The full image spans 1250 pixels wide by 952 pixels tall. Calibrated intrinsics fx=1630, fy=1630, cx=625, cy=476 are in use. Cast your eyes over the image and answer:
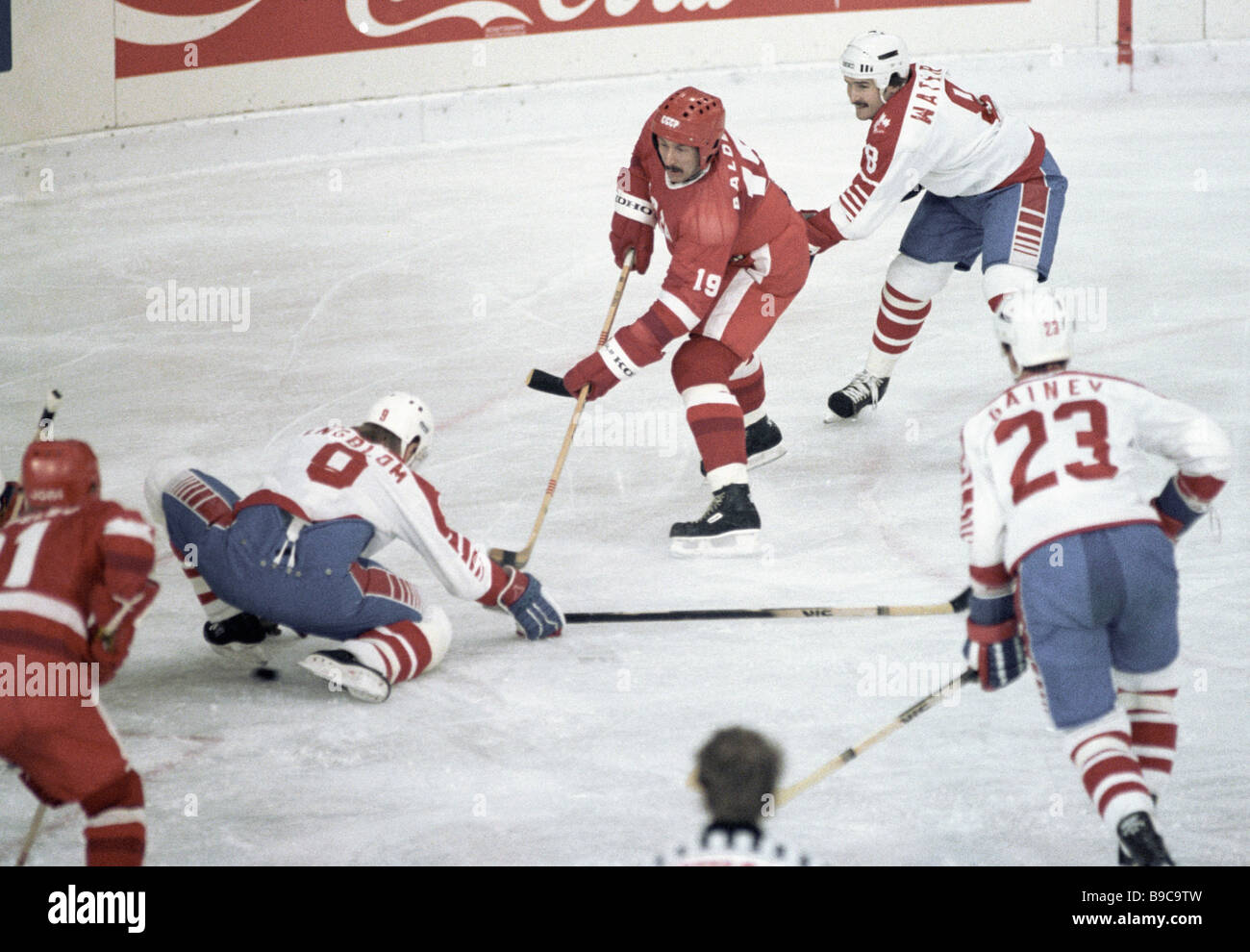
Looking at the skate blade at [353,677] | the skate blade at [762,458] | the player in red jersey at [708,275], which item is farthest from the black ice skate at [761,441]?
the skate blade at [353,677]

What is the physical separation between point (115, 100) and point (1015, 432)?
7316 millimetres

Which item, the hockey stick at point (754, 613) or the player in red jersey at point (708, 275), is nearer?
the hockey stick at point (754, 613)

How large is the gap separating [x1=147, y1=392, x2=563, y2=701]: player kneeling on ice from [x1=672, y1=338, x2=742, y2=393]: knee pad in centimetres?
111

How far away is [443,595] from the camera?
14.9ft

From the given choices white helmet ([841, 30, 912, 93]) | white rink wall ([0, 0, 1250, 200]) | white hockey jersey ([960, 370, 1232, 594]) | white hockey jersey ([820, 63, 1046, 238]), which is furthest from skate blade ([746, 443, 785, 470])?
white rink wall ([0, 0, 1250, 200])

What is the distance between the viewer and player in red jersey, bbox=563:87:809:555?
4.60 metres

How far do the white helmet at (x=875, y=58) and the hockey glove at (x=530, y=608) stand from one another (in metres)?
2.09

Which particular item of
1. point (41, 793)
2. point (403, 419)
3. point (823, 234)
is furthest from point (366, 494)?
point (823, 234)

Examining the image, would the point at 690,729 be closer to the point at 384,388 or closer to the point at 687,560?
the point at 687,560

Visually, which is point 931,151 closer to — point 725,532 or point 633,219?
point 633,219

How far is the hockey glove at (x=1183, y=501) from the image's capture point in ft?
9.91

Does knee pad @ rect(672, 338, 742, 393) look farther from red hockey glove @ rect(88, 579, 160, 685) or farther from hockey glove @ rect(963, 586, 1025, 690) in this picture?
red hockey glove @ rect(88, 579, 160, 685)

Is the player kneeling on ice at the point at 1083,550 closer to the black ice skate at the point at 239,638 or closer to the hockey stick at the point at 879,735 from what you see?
the hockey stick at the point at 879,735

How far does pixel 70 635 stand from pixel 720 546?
7.61 feet
